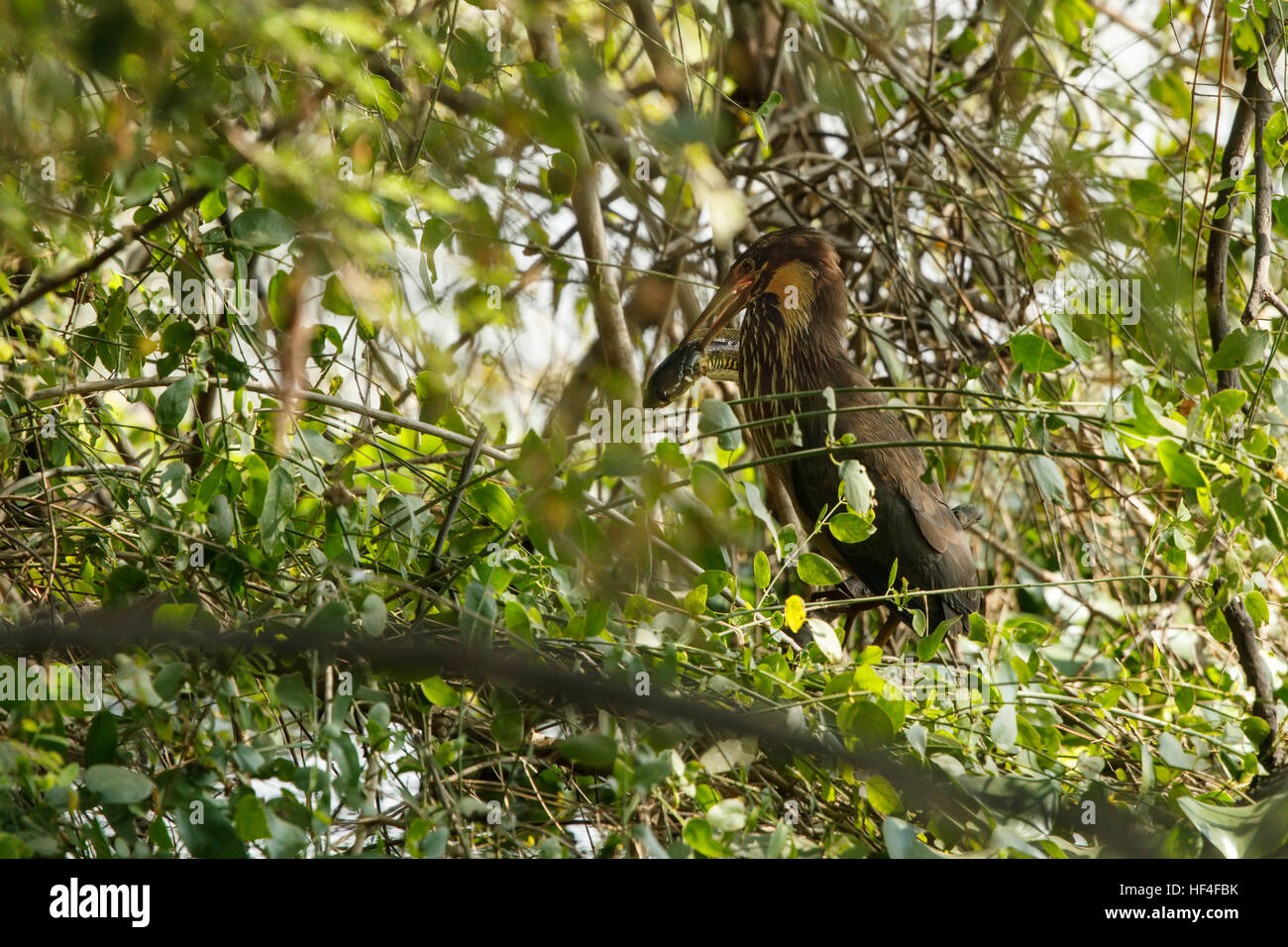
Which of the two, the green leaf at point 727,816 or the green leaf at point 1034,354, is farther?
the green leaf at point 1034,354

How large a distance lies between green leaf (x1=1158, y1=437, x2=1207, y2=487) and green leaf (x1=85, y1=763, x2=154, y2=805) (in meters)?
1.43

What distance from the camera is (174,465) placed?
68.7 inches

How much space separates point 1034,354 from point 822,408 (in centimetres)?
142

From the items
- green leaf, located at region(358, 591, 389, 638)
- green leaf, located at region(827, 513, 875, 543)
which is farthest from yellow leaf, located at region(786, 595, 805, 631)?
green leaf, located at region(358, 591, 389, 638)

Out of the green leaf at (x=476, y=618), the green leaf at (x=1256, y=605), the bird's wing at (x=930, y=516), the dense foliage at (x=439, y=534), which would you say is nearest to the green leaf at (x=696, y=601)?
the dense foliage at (x=439, y=534)

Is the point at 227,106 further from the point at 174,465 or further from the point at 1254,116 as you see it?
the point at 1254,116

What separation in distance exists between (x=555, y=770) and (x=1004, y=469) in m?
2.52

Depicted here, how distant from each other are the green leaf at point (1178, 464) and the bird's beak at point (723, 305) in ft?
6.53

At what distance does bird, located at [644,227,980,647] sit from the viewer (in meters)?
3.27

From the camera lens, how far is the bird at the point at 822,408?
10.7 ft

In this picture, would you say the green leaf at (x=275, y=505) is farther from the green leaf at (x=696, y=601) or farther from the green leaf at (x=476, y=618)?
the green leaf at (x=696, y=601)

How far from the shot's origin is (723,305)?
3486mm

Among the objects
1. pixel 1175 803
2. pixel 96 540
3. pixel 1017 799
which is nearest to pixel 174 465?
pixel 96 540

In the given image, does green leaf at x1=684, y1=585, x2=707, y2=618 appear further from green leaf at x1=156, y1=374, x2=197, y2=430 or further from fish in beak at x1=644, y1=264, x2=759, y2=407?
fish in beak at x1=644, y1=264, x2=759, y2=407
